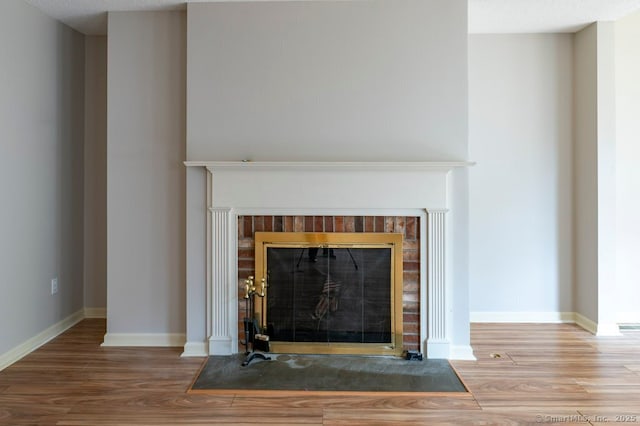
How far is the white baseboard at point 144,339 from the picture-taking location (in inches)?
119

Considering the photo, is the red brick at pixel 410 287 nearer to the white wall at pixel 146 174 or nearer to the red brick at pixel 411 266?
the red brick at pixel 411 266

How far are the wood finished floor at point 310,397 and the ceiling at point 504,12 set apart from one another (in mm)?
2280

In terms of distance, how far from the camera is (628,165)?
11.2 feet

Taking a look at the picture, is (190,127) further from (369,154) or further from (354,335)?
(354,335)

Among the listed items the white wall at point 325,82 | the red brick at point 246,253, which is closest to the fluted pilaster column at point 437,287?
the white wall at point 325,82

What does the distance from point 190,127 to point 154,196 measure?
0.55 meters

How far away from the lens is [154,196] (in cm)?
302

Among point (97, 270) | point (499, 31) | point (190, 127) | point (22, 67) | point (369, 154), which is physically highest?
point (499, 31)

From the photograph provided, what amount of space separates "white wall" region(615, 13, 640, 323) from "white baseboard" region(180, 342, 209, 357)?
316 centimetres

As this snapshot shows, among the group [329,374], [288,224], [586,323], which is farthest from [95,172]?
[586,323]

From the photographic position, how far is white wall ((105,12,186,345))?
2.99 metres

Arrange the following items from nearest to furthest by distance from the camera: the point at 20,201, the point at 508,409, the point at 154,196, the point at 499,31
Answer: the point at 508,409 → the point at 20,201 → the point at 154,196 → the point at 499,31

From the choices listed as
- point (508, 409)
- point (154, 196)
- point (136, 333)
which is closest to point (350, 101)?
point (154, 196)

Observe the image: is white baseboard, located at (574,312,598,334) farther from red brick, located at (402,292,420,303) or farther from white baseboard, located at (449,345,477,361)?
red brick, located at (402,292,420,303)
